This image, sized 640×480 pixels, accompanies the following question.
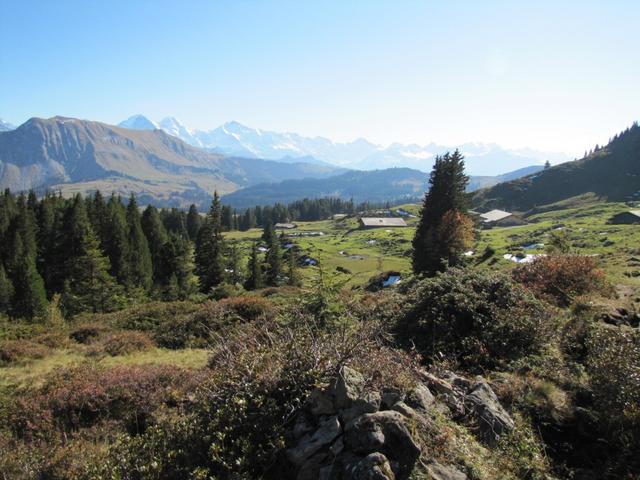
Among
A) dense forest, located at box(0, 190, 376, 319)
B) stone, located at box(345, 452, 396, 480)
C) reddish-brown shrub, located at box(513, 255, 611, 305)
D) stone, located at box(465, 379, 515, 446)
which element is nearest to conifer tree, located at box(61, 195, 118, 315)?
dense forest, located at box(0, 190, 376, 319)

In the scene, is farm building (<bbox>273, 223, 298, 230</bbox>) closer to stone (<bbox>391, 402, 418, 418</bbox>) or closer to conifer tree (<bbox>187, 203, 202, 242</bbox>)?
conifer tree (<bbox>187, 203, 202, 242</bbox>)

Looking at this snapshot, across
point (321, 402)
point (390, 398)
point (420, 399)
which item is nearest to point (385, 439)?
point (390, 398)

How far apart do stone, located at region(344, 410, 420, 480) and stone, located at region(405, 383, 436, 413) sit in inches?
40.4

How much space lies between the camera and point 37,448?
8.15 metres

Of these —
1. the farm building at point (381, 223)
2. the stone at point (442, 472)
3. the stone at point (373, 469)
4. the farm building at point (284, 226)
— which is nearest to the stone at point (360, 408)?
the stone at point (373, 469)

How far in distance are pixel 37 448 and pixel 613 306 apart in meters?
17.7

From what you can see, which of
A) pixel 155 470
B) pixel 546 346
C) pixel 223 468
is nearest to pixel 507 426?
pixel 546 346

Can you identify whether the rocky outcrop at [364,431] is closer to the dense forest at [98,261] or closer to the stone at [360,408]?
the stone at [360,408]

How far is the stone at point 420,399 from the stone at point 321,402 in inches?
56.4

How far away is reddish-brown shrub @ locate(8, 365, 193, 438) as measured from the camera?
9492 millimetres

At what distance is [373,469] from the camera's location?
193 inches

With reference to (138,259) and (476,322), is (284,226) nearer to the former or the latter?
(138,259)

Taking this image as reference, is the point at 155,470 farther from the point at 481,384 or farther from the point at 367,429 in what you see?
the point at 481,384

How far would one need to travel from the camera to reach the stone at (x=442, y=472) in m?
5.34
